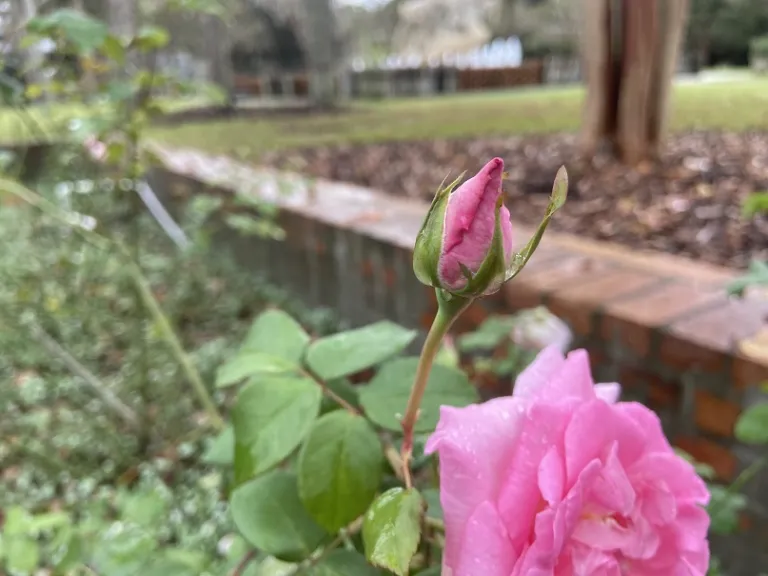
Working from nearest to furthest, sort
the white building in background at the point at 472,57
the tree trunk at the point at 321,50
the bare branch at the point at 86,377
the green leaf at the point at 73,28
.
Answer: the green leaf at the point at 73,28, the bare branch at the point at 86,377, the tree trunk at the point at 321,50, the white building in background at the point at 472,57

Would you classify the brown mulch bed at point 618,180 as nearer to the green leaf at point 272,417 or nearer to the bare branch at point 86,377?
the bare branch at point 86,377

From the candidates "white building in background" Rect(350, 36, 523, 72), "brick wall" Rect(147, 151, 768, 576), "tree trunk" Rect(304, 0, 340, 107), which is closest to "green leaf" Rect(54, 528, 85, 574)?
"brick wall" Rect(147, 151, 768, 576)

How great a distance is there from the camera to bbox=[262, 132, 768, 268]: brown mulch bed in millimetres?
1741

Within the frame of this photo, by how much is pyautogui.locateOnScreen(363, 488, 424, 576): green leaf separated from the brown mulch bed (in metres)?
1.36

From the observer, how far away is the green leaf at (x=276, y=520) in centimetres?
44

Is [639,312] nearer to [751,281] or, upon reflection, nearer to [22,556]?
[751,281]

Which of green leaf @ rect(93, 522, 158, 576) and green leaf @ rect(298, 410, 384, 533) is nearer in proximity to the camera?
green leaf @ rect(298, 410, 384, 533)

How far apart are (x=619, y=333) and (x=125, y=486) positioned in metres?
1.14

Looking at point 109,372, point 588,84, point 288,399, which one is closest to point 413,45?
point 588,84

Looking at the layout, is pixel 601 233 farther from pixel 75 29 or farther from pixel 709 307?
pixel 75 29

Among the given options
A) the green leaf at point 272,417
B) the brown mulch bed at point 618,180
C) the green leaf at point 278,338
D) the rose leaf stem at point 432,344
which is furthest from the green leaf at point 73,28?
the brown mulch bed at point 618,180

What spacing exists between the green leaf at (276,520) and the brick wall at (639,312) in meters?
0.77

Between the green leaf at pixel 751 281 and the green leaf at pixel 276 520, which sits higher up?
the green leaf at pixel 751 281

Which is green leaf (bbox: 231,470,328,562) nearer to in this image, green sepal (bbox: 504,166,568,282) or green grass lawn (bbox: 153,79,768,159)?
green sepal (bbox: 504,166,568,282)
